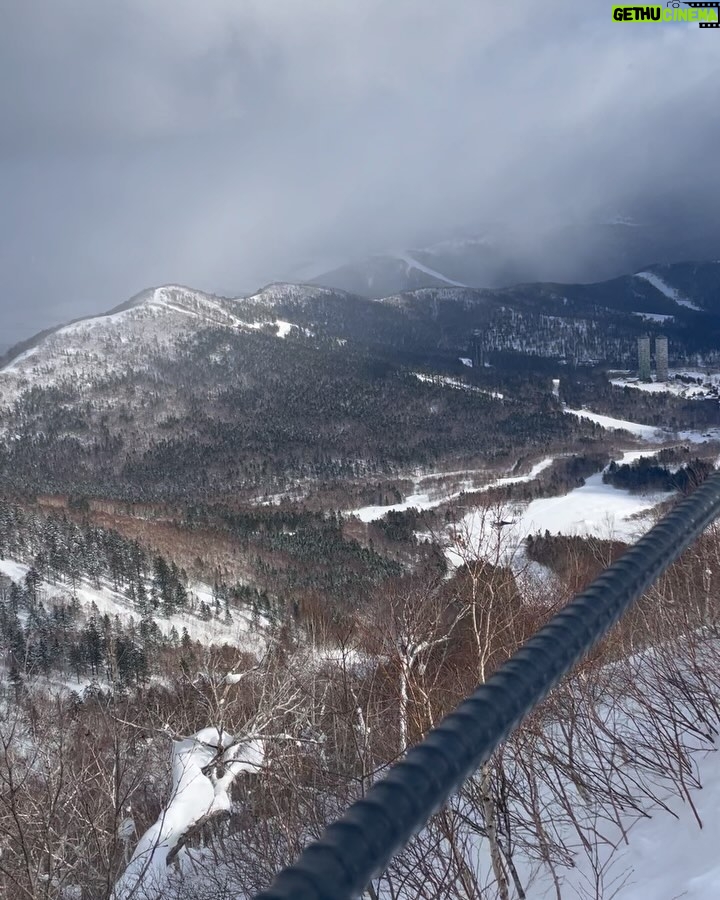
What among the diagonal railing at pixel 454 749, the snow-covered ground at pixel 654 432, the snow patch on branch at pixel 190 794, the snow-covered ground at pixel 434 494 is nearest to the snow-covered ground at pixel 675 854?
the diagonal railing at pixel 454 749

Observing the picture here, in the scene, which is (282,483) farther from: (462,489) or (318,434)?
(462,489)

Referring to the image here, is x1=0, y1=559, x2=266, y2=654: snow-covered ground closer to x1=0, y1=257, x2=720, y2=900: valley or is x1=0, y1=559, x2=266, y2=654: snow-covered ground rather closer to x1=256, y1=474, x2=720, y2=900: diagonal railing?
x1=0, y1=257, x2=720, y2=900: valley

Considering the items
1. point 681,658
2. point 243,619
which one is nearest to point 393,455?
point 243,619

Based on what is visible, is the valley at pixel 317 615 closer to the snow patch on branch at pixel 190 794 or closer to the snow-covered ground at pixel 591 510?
the snow patch on branch at pixel 190 794

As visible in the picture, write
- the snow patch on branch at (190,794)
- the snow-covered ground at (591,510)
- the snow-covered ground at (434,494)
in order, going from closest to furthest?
the snow patch on branch at (190,794), the snow-covered ground at (591,510), the snow-covered ground at (434,494)

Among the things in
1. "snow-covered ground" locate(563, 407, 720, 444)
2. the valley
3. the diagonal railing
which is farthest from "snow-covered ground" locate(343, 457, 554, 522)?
the diagonal railing

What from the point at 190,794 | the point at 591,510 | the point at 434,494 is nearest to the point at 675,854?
the point at 190,794
